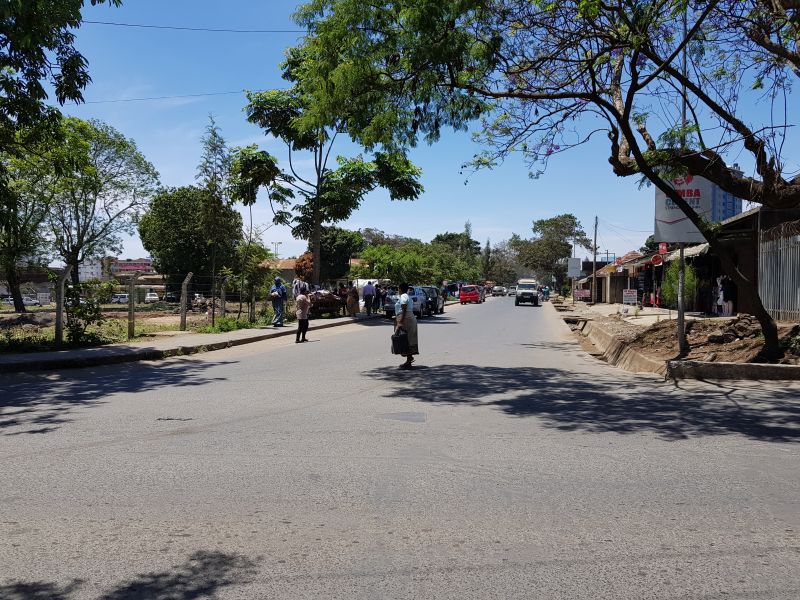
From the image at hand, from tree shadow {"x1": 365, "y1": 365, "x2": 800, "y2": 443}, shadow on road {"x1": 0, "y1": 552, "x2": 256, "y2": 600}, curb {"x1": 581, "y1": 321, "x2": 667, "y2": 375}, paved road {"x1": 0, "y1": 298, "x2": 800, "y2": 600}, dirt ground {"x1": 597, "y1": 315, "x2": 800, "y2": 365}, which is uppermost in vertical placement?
dirt ground {"x1": 597, "y1": 315, "x2": 800, "y2": 365}

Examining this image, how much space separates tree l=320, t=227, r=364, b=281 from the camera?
226ft

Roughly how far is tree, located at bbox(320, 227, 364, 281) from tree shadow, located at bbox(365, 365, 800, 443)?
56.9 metres

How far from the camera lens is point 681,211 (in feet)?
43.2

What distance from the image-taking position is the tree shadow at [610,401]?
24.8 ft

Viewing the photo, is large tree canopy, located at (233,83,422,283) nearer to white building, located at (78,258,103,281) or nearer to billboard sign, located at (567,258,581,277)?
white building, located at (78,258,103,281)

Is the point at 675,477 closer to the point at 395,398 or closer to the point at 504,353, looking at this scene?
the point at 395,398

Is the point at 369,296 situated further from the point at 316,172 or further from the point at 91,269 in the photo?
the point at 91,269

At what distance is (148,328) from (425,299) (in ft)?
53.8

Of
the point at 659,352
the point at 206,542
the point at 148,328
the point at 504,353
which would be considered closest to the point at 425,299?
the point at 148,328

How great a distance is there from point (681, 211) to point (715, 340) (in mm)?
2795

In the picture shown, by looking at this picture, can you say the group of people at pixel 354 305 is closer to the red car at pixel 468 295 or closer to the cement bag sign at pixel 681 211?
the cement bag sign at pixel 681 211

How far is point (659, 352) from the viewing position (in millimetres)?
13953

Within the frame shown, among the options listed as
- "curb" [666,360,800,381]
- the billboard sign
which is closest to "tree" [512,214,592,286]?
the billboard sign

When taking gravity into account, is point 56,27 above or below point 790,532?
above
